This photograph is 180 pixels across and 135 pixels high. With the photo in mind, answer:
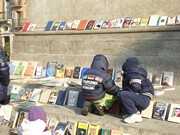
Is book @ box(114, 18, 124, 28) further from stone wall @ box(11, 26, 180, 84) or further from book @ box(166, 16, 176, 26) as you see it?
book @ box(166, 16, 176, 26)

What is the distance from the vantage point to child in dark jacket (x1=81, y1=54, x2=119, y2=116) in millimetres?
4922

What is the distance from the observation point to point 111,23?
7832mm

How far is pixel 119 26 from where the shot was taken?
7613 mm

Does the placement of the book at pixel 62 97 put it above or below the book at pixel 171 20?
below

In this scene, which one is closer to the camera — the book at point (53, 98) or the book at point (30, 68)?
the book at point (53, 98)

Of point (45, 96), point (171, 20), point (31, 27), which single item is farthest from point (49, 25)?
point (171, 20)

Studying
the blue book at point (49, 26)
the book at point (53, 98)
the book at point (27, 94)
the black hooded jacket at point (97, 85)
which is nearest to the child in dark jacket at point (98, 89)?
the black hooded jacket at point (97, 85)

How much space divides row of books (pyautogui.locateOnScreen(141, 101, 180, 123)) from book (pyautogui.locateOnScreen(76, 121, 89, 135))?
958 mm

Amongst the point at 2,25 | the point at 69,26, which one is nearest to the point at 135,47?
the point at 69,26

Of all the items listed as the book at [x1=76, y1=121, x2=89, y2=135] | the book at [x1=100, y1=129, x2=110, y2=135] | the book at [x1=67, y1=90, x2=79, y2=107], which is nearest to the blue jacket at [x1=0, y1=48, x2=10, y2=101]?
the book at [x1=67, y1=90, x2=79, y2=107]

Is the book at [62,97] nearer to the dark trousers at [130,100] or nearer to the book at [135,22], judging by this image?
the dark trousers at [130,100]

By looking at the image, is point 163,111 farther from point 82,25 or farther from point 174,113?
point 82,25

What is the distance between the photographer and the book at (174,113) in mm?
4688

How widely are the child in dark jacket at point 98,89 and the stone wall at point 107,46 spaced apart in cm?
203
